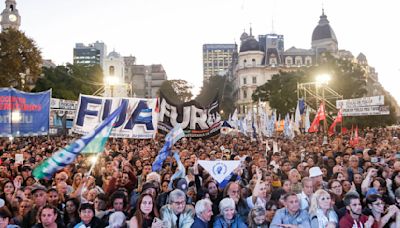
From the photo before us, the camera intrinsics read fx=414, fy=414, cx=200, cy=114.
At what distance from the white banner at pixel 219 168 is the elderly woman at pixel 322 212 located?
8.00 ft

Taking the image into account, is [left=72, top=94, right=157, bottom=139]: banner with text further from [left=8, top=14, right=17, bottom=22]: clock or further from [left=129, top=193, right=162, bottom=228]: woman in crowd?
[left=8, top=14, right=17, bottom=22]: clock

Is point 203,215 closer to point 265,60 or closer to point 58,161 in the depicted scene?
point 58,161

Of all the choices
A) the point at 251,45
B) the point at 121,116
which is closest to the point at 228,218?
the point at 121,116

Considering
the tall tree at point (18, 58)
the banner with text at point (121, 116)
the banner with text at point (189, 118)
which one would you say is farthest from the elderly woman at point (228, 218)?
the tall tree at point (18, 58)

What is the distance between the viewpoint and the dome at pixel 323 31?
320ft

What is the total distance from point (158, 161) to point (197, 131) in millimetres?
8490

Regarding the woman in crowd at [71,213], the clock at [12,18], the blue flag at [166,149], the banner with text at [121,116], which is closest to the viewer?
the woman in crowd at [71,213]

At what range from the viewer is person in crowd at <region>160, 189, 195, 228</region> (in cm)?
486

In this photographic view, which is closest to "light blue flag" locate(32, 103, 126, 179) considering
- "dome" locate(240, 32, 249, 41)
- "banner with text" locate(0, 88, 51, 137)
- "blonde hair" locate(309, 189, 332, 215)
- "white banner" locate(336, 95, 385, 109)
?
"blonde hair" locate(309, 189, 332, 215)

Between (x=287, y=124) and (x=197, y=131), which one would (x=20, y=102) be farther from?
(x=287, y=124)

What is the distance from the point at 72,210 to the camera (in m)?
5.33

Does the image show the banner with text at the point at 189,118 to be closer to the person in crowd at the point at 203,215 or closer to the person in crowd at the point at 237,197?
the person in crowd at the point at 237,197

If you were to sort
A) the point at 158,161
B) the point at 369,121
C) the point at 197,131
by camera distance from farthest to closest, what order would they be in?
the point at 369,121, the point at 197,131, the point at 158,161

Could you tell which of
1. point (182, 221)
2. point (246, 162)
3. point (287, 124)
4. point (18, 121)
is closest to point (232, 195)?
point (182, 221)
